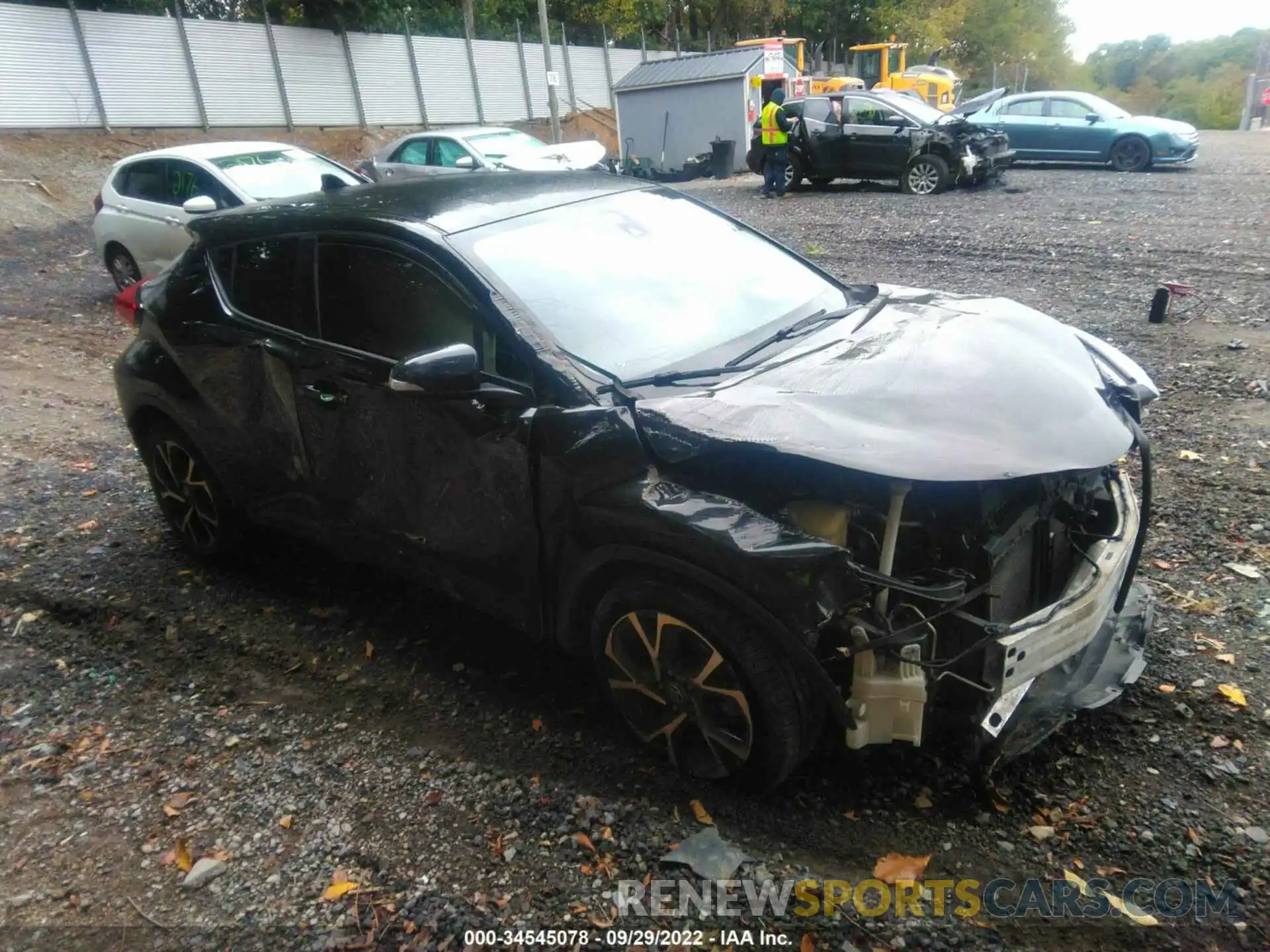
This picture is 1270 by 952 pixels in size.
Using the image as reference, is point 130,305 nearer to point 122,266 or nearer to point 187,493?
point 187,493

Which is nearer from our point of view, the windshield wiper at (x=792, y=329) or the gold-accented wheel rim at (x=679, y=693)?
the gold-accented wheel rim at (x=679, y=693)

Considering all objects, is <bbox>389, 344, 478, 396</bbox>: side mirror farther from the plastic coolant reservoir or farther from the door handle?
the plastic coolant reservoir

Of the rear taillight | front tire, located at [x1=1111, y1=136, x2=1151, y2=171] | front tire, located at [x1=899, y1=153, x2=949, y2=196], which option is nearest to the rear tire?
the rear taillight

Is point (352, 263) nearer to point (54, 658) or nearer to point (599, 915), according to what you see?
point (54, 658)

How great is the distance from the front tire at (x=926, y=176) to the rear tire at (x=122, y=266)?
11.3 meters

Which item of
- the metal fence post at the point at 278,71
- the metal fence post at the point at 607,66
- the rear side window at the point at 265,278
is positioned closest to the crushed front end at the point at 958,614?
the rear side window at the point at 265,278

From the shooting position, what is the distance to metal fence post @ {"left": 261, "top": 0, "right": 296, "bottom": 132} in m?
22.7

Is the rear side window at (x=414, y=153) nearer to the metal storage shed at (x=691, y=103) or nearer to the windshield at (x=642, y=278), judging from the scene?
the metal storage shed at (x=691, y=103)

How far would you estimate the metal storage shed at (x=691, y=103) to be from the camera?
71.8 ft

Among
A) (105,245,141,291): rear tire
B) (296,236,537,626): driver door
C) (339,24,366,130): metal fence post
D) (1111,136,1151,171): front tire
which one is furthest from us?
(339,24,366,130): metal fence post

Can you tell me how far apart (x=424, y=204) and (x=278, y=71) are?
23236 mm

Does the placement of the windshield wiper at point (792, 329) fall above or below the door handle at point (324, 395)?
above

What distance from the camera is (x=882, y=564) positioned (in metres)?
2.41

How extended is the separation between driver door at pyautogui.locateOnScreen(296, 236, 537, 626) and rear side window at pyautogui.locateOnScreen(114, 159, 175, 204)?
7036 mm
